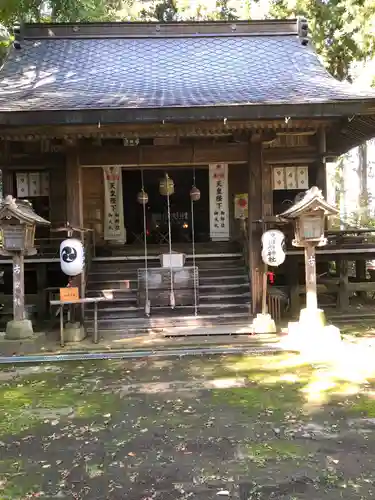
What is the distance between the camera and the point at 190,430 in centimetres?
442

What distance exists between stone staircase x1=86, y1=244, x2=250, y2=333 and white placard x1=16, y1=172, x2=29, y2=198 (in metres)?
2.31

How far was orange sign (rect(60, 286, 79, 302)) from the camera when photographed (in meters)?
8.04

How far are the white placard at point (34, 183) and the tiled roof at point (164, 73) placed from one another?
197cm

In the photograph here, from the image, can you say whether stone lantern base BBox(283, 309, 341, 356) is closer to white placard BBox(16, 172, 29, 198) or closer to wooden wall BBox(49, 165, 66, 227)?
wooden wall BBox(49, 165, 66, 227)

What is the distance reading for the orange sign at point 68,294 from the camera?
8.04 meters

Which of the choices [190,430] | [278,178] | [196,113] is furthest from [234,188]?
[190,430]

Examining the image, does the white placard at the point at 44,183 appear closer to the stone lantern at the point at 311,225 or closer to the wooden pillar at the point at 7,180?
the wooden pillar at the point at 7,180

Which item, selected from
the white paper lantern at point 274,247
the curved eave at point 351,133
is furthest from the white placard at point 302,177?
the white paper lantern at point 274,247

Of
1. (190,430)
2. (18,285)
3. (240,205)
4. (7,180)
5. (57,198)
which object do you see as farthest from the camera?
(240,205)

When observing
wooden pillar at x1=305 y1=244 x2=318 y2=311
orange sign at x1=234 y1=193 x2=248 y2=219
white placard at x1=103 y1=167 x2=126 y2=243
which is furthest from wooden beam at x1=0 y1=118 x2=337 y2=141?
orange sign at x1=234 y1=193 x2=248 y2=219

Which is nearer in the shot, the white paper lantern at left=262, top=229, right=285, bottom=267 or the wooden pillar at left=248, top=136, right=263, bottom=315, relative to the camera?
the white paper lantern at left=262, top=229, right=285, bottom=267

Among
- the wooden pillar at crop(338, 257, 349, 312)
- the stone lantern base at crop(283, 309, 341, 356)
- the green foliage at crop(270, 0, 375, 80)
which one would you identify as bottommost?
the stone lantern base at crop(283, 309, 341, 356)

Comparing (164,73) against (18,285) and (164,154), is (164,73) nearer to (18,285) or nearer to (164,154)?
(164,154)

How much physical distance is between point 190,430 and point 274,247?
4603 millimetres
